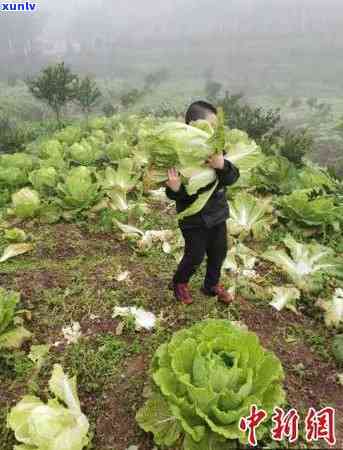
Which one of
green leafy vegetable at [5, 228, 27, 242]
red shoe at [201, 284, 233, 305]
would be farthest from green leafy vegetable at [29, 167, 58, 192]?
red shoe at [201, 284, 233, 305]

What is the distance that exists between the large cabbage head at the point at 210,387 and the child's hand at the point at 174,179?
101cm

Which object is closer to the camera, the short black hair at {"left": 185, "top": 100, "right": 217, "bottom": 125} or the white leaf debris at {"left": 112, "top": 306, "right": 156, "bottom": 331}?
the short black hair at {"left": 185, "top": 100, "right": 217, "bottom": 125}

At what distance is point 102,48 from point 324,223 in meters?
91.4

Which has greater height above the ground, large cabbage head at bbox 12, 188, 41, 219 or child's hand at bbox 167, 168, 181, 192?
child's hand at bbox 167, 168, 181, 192

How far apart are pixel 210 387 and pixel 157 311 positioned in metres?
1.57

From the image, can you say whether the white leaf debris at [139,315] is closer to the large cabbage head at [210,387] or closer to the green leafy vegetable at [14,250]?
the large cabbage head at [210,387]

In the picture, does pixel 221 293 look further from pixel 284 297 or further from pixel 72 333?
pixel 72 333

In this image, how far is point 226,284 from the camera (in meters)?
4.35

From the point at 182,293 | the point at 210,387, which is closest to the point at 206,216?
the point at 182,293

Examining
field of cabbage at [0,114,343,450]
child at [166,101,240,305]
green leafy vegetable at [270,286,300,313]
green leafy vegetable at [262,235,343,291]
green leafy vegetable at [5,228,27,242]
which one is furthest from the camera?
green leafy vegetable at [5,228,27,242]

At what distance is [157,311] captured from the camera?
3930 mm

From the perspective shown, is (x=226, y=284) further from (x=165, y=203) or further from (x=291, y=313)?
(x=165, y=203)

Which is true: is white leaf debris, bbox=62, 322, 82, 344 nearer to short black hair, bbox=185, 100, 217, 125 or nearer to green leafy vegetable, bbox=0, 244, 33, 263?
green leafy vegetable, bbox=0, 244, 33, 263

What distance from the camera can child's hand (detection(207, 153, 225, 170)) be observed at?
3.00 metres
